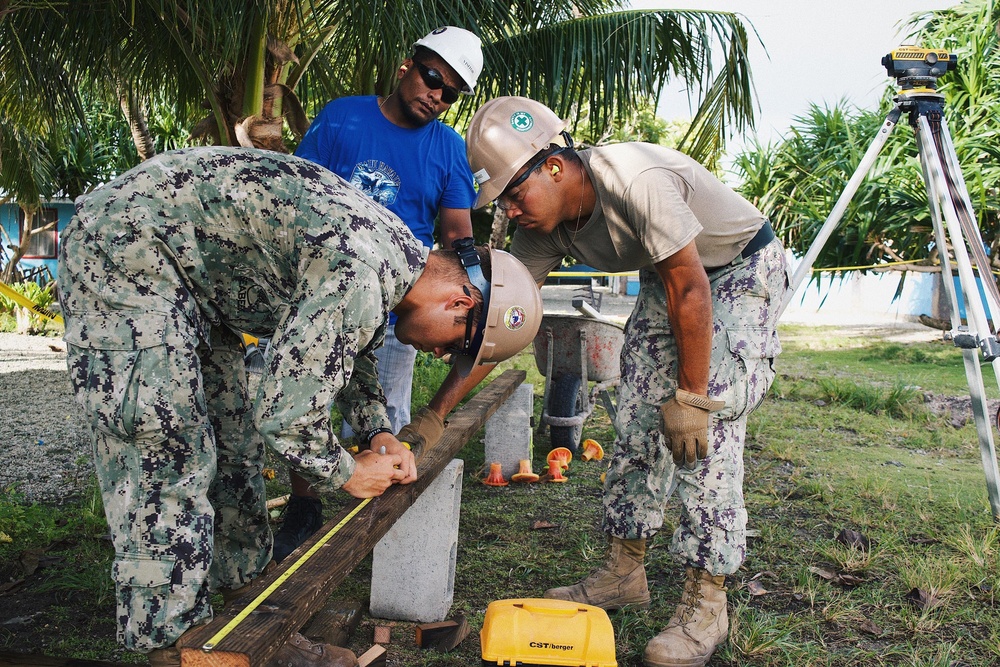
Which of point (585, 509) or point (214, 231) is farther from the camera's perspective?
point (585, 509)

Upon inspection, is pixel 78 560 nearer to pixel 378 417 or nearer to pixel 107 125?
pixel 378 417

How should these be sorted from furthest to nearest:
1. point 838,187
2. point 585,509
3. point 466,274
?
1. point 838,187
2. point 585,509
3. point 466,274

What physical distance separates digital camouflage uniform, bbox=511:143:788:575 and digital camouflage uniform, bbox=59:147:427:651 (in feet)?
2.63

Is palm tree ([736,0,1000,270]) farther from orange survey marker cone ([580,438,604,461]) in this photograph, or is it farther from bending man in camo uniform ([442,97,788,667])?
bending man in camo uniform ([442,97,788,667])

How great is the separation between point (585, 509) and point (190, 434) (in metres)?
2.77

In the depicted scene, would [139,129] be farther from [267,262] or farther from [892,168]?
[892,168]

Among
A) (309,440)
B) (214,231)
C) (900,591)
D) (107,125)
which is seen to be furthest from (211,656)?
(107,125)

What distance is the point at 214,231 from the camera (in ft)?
7.04

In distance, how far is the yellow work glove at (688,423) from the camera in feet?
8.89

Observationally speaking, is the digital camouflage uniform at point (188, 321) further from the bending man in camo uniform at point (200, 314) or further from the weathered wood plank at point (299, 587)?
the weathered wood plank at point (299, 587)

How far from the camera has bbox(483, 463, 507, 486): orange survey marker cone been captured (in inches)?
190

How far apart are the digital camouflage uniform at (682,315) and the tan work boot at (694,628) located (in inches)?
3.9

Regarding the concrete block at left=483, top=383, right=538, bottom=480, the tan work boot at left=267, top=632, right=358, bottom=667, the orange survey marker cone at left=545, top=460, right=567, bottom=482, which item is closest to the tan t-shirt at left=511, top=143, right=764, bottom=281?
the tan work boot at left=267, top=632, right=358, bottom=667

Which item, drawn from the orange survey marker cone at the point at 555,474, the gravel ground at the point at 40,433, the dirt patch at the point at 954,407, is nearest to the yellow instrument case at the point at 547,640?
the orange survey marker cone at the point at 555,474
